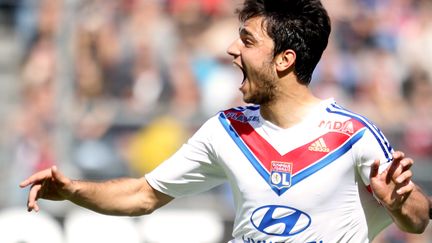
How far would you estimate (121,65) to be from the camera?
9.88m

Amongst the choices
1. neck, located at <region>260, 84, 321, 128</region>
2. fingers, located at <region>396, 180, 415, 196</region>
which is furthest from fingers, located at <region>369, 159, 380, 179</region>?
neck, located at <region>260, 84, 321, 128</region>

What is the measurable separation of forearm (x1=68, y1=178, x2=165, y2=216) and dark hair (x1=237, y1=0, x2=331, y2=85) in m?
1.01

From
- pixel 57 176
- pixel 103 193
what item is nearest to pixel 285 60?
pixel 103 193

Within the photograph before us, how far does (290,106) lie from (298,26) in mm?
390

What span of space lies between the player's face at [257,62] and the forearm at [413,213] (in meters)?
0.86

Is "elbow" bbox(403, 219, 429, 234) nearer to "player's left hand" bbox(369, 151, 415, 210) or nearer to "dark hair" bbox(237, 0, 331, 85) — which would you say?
"player's left hand" bbox(369, 151, 415, 210)

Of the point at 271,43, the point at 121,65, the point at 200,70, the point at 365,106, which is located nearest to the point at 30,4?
the point at 121,65

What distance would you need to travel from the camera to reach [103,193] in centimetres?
488

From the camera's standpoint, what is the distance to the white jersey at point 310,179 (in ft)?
14.6

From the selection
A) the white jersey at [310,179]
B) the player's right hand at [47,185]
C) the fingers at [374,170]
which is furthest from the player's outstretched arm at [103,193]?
the fingers at [374,170]

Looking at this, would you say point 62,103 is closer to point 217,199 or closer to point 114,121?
point 114,121

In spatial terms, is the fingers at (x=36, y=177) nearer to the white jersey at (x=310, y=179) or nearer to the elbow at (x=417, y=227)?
the white jersey at (x=310, y=179)

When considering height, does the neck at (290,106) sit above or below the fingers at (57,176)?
above

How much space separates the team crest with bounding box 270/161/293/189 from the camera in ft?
14.8
